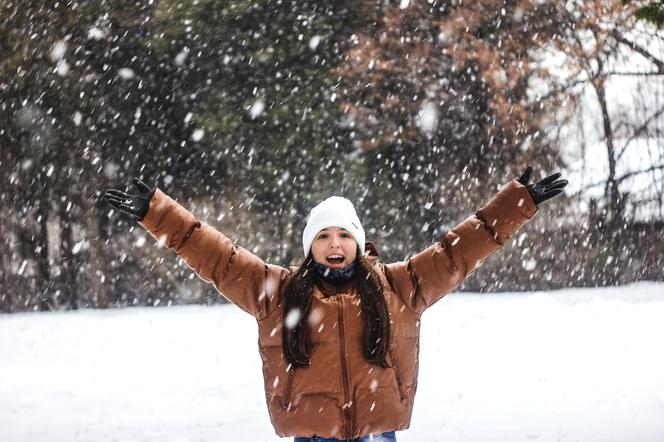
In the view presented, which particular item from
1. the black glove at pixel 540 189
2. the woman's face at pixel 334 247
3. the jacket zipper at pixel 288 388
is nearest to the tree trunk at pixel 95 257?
the woman's face at pixel 334 247

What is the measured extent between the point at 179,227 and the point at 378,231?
7733mm

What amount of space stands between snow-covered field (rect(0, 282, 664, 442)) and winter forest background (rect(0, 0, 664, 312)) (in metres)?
0.84

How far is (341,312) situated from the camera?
2514 mm

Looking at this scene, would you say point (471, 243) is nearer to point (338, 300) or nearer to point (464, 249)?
point (464, 249)

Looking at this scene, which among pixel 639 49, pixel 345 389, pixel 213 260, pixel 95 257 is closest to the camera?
pixel 345 389

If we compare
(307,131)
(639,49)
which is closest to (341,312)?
(307,131)

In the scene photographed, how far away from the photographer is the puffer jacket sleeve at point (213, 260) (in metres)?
2.57

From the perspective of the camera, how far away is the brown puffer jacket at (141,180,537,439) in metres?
2.47

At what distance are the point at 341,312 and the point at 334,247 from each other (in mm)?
230

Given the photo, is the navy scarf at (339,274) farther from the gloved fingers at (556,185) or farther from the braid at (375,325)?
the gloved fingers at (556,185)

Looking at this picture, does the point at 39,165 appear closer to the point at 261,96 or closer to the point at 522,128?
the point at 261,96

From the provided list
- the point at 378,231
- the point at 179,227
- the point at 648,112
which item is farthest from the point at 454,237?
the point at 648,112

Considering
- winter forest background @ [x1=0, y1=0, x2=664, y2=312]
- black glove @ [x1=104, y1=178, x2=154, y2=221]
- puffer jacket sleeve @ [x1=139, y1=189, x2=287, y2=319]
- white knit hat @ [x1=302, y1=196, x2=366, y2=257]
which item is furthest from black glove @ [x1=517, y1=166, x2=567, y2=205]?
winter forest background @ [x1=0, y1=0, x2=664, y2=312]

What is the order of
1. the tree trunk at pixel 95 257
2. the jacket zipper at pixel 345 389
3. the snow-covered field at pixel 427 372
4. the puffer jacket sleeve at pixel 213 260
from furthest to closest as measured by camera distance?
the tree trunk at pixel 95 257
the snow-covered field at pixel 427 372
the puffer jacket sleeve at pixel 213 260
the jacket zipper at pixel 345 389
